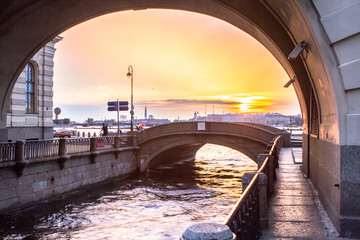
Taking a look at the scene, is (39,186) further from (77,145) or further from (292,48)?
(292,48)

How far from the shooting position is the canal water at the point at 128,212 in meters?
12.8

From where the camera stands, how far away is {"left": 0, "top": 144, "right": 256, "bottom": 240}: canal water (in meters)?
12.8

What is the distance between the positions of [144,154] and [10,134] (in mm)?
11526

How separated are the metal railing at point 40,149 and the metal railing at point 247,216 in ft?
42.0

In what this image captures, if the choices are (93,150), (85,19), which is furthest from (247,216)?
(93,150)

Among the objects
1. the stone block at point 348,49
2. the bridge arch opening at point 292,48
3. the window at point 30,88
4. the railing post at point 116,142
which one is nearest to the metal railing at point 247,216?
the bridge arch opening at point 292,48

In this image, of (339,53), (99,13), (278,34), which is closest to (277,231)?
(339,53)

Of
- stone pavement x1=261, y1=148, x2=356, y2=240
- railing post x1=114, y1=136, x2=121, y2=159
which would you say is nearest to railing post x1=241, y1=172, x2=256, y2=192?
stone pavement x1=261, y1=148, x2=356, y2=240

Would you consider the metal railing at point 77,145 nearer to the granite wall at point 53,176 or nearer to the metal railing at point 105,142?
the granite wall at point 53,176

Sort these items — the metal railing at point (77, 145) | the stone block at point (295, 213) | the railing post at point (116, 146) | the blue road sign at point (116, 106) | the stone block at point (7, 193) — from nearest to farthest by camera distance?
the stone block at point (295, 213), the stone block at point (7, 193), the metal railing at point (77, 145), the railing post at point (116, 146), the blue road sign at point (116, 106)

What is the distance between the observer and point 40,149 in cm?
1655

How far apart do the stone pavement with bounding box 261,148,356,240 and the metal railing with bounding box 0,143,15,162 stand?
37.3 ft

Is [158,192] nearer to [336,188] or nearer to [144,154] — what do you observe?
[144,154]

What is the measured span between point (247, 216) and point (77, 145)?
54.8ft
